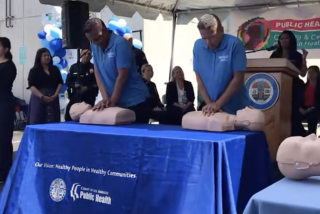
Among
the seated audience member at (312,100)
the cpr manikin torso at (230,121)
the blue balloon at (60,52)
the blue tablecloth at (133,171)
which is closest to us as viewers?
the blue tablecloth at (133,171)

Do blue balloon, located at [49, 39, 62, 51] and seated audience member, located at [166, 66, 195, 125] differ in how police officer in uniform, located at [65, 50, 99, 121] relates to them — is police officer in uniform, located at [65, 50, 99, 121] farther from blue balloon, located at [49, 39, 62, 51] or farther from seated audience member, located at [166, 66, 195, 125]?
blue balloon, located at [49, 39, 62, 51]

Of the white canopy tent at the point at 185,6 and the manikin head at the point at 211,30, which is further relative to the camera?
the white canopy tent at the point at 185,6

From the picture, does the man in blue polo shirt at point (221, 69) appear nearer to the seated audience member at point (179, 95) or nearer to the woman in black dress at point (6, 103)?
the woman in black dress at point (6, 103)

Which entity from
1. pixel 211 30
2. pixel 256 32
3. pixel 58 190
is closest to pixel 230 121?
pixel 211 30

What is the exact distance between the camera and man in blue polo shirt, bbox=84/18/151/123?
2.64 meters

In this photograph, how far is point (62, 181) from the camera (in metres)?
2.26

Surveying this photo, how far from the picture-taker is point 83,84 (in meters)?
4.70

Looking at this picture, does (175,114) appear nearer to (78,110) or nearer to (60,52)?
(78,110)

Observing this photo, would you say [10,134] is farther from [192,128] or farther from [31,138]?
[192,128]

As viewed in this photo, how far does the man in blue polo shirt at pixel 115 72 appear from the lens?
8.68ft

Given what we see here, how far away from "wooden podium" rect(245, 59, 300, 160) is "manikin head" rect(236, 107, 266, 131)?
2.40 feet

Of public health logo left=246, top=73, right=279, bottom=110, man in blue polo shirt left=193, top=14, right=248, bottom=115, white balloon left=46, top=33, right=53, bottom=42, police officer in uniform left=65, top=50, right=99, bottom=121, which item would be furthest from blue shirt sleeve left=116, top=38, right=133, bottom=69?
white balloon left=46, top=33, right=53, bottom=42

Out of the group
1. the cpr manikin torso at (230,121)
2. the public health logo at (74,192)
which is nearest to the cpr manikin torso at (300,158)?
the cpr manikin torso at (230,121)

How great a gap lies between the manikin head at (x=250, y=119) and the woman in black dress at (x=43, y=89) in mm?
2788
